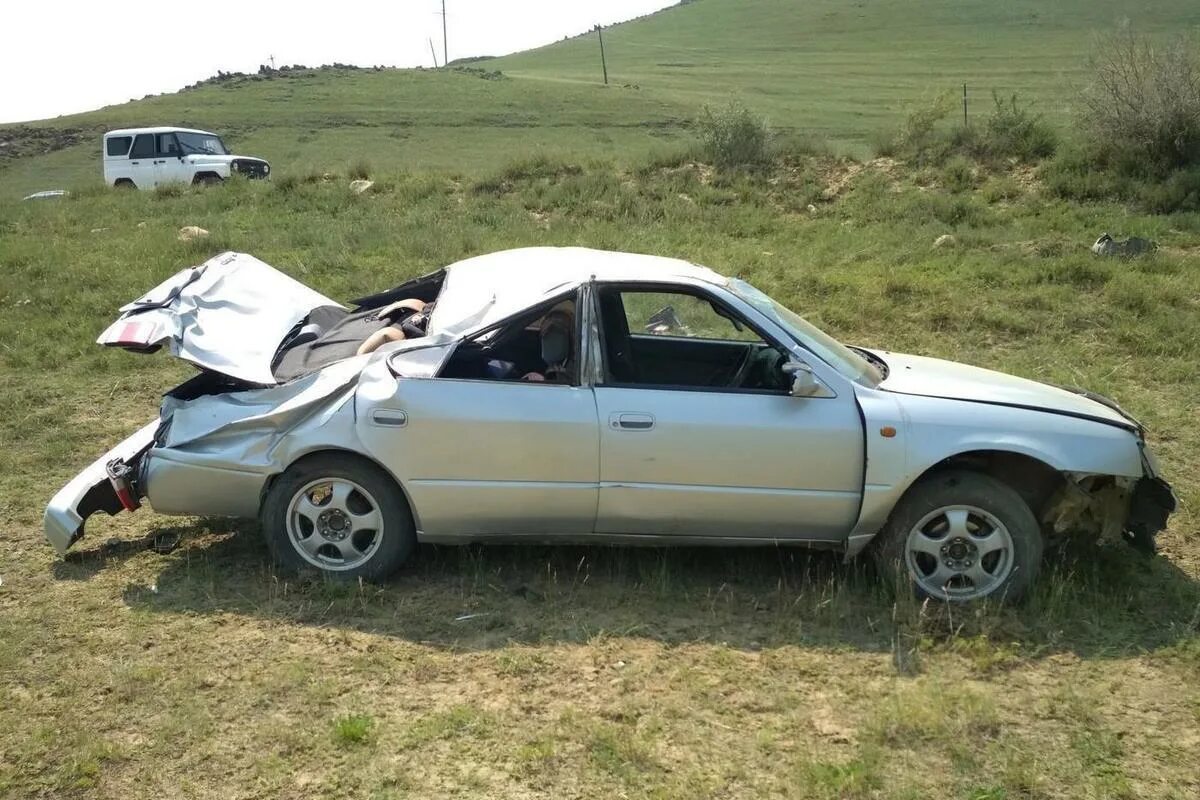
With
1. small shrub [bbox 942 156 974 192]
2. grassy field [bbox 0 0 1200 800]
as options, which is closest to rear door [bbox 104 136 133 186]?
grassy field [bbox 0 0 1200 800]

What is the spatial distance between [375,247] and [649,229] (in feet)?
12.5

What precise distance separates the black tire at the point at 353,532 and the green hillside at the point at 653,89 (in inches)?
588

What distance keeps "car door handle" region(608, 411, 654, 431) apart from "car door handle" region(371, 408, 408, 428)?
91 centimetres

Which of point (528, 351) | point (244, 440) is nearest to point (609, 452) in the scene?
point (528, 351)

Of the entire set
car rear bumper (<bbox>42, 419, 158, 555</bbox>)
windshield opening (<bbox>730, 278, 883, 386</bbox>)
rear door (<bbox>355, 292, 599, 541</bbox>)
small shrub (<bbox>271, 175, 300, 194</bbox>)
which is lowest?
car rear bumper (<bbox>42, 419, 158, 555</bbox>)

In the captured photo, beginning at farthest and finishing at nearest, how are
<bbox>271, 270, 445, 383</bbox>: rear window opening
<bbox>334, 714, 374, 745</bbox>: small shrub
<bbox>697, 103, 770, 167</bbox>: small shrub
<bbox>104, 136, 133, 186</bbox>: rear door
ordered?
<bbox>104, 136, 133, 186</bbox>: rear door
<bbox>697, 103, 770, 167</bbox>: small shrub
<bbox>271, 270, 445, 383</bbox>: rear window opening
<bbox>334, 714, 374, 745</bbox>: small shrub

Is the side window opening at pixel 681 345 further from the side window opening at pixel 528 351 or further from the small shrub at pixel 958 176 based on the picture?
the small shrub at pixel 958 176

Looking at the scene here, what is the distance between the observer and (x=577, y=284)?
4.54 m

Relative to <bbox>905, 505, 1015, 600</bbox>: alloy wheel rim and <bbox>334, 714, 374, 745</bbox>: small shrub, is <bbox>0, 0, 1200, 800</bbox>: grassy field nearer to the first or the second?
<bbox>334, 714, 374, 745</bbox>: small shrub

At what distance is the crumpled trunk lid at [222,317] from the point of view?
4.67m

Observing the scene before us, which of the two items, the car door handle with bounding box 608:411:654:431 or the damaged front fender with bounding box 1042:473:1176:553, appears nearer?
the car door handle with bounding box 608:411:654:431

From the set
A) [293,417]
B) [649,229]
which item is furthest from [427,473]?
[649,229]

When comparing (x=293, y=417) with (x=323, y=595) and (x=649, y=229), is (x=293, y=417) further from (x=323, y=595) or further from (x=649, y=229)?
(x=649, y=229)

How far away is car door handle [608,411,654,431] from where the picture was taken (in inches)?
170
